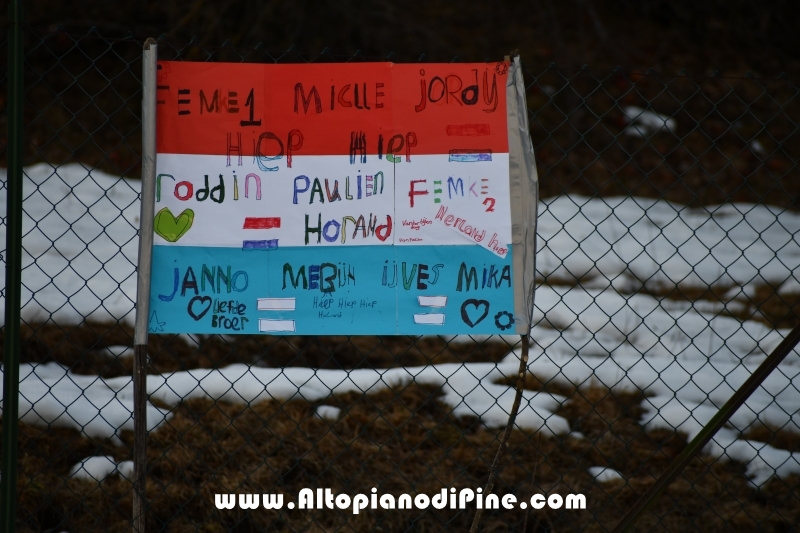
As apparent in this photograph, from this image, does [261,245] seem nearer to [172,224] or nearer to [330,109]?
[172,224]

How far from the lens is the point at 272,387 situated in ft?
10.0

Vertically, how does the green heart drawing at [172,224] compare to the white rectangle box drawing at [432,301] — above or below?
above

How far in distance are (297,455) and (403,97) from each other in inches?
57.7

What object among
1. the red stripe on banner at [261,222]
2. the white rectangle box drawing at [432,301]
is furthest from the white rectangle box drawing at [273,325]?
the white rectangle box drawing at [432,301]

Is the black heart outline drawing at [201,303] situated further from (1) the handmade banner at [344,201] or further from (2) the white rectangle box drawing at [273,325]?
(2) the white rectangle box drawing at [273,325]

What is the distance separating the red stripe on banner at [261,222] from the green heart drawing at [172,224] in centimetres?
16

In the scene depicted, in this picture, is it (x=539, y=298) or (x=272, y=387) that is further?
(x=539, y=298)

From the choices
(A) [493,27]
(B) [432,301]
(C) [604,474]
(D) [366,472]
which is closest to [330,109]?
(B) [432,301]

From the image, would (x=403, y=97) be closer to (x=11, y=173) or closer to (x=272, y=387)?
(x=11, y=173)

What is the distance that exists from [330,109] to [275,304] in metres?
0.62

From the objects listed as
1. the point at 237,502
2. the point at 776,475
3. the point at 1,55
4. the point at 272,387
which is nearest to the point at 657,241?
the point at 776,475

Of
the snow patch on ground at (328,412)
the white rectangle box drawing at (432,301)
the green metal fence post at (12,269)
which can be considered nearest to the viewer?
the green metal fence post at (12,269)

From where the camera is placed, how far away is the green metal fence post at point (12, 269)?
71.4 inches
